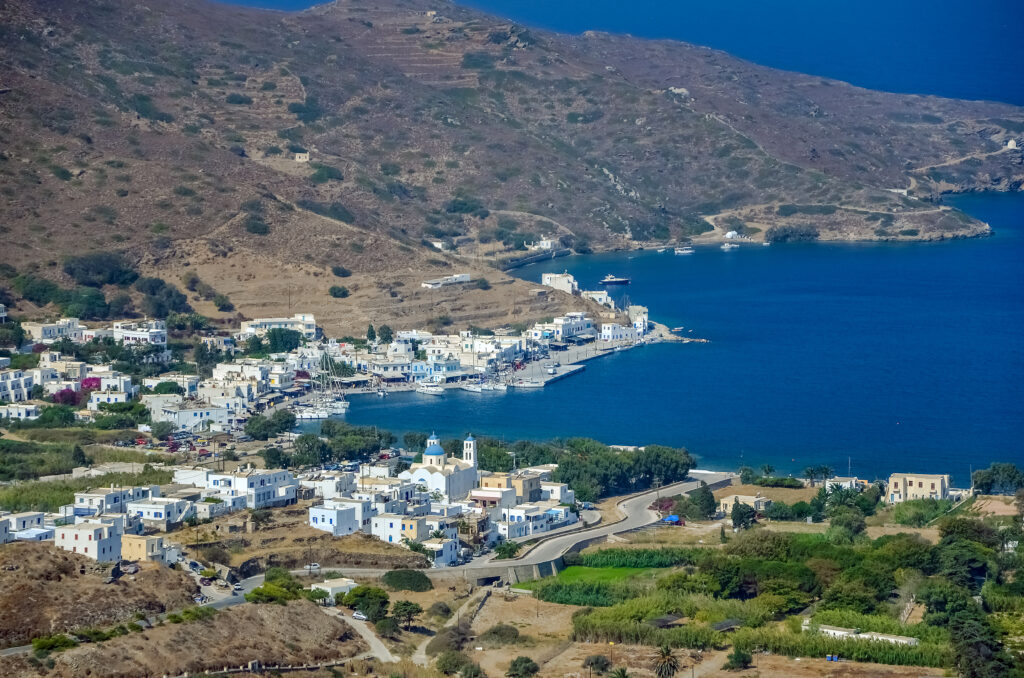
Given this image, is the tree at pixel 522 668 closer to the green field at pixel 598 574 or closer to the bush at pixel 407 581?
the bush at pixel 407 581

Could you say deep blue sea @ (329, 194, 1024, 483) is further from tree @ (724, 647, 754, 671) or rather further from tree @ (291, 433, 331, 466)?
tree @ (724, 647, 754, 671)

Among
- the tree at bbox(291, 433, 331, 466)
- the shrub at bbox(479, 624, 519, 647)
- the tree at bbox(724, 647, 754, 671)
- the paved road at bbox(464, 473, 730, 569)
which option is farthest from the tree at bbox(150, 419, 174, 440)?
the tree at bbox(724, 647, 754, 671)

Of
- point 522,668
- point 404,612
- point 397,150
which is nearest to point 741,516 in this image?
point 404,612

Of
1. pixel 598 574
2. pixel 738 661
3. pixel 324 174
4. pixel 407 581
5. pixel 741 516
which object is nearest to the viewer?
pixel 738 661

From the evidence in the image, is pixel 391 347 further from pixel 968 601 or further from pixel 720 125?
pixel 720 125

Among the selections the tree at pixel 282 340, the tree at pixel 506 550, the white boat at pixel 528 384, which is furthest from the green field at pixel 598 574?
the tree at pixel 282 340

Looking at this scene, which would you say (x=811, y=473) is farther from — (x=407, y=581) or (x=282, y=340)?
(x=282, y=340)

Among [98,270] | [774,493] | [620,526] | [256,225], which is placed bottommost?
[620,526]
